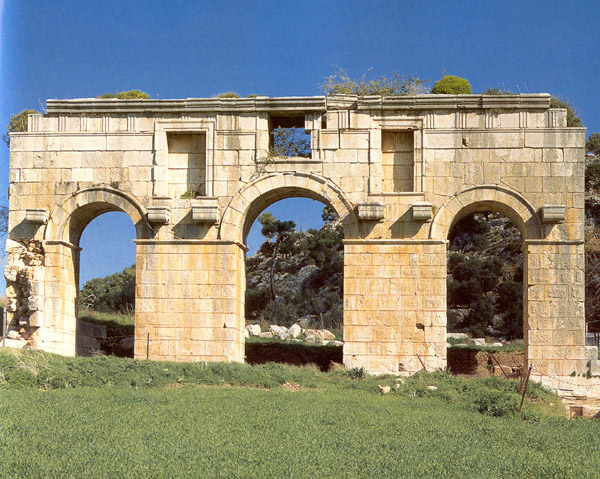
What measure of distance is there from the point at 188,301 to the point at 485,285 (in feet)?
59.3

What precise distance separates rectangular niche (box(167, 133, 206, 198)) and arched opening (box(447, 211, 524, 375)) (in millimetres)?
10888

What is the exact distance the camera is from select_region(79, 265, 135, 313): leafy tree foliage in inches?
1421

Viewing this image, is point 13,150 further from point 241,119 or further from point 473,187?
point 473,187

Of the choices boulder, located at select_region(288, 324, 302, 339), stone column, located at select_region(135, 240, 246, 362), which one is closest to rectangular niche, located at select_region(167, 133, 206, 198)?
stone column, located at select_region(135, 240, 246, 362)

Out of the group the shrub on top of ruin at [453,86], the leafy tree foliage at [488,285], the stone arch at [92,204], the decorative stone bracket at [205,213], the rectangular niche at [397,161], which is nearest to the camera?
the decorative stone bracket at [205,213]

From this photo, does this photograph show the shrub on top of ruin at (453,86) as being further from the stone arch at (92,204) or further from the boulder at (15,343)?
the boulder at (15,343)

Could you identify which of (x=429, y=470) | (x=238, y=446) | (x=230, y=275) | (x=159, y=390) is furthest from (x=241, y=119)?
(x=429, y=470)

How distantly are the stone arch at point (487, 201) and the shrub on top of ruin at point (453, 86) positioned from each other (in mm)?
3400

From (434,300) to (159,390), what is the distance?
6.31 metres

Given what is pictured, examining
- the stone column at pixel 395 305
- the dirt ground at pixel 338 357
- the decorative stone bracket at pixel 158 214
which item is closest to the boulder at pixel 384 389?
the stone column at pixel 395 305

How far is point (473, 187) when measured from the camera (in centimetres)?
1889

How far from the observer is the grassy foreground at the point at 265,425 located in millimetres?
10742

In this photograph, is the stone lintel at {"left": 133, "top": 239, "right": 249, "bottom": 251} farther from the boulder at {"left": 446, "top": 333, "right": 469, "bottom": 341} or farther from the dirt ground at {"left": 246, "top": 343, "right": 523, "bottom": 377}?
the boulder at {"left": 446, "top": 333, "right": 469, "bottom": 341}

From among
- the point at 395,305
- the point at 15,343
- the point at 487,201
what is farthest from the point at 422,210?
the point at 15,343
